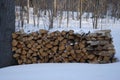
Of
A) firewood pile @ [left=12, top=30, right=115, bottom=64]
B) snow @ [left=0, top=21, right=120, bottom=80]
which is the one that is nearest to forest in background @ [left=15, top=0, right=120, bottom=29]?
firewood pile @ [left=12, top=30, right=115, bottom=64]

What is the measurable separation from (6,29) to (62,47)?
4.84 ft

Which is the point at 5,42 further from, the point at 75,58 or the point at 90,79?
the point at 90,79

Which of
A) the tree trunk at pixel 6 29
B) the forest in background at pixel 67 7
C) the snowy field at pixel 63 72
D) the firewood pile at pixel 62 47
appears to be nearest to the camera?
the snowy field at pixel 63 72

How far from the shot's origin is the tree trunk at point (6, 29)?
6349 millimetres

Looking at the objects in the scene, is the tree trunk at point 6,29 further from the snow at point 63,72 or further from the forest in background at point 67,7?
the forest in background at point 67,7

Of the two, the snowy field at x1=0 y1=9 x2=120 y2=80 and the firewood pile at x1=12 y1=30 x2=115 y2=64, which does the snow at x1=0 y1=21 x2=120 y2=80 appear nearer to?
the snowy field at x1=0 y1=9 x2=120 y2=80

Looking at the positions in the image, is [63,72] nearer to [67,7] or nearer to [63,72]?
[63,72]

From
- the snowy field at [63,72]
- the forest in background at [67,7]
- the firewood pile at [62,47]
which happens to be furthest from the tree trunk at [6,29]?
the forest in background at [67,7]

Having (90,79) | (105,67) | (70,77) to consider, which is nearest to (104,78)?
(90,79)

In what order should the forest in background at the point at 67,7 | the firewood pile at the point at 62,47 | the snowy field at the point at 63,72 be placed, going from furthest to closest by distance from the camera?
the forest in background at the point at 67,7 < the firewood pile at the point at 62,47 < the snowy field at the point at 63,72

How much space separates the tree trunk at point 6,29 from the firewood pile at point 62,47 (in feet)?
0.57

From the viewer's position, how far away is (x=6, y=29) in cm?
645

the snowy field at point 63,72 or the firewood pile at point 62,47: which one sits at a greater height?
the firewood pile at point 62,47

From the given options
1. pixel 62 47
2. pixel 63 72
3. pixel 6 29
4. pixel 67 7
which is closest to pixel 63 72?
pixel 63 72
